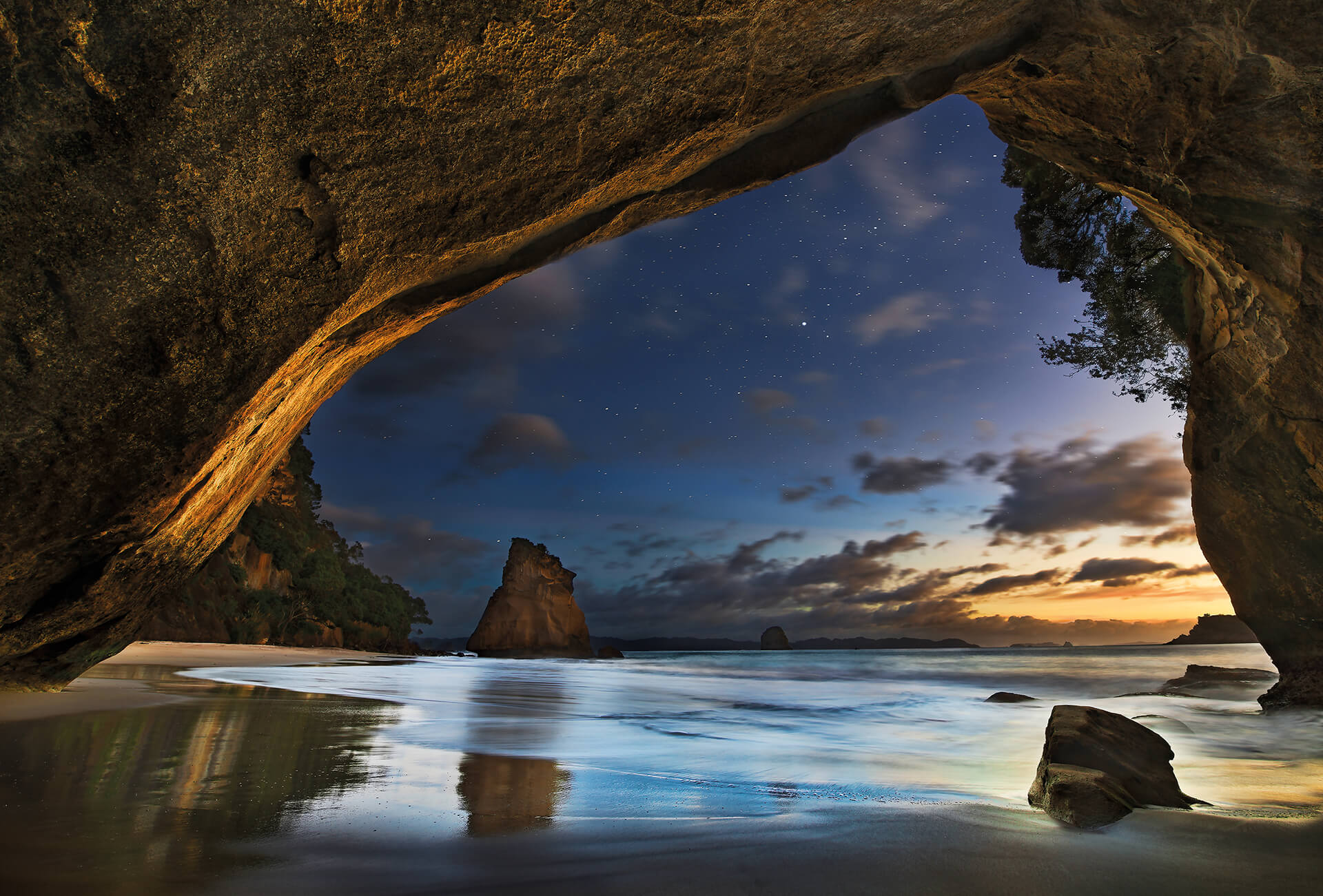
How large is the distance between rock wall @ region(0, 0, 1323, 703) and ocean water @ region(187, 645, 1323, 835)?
179 centimetres

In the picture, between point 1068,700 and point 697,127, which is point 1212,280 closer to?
point 697,127

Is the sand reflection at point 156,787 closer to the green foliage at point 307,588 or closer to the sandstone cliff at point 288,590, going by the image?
the sandstone cliff at point 288,590

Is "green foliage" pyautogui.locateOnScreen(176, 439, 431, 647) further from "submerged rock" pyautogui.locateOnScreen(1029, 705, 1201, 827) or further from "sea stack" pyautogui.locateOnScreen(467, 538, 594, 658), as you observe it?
"submerged rock" pyautogui.locateOnScreen(1029, 705, 1201, 827)

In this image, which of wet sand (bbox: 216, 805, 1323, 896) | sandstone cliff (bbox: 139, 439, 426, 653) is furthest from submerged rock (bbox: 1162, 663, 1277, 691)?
sandstone cliff (bbox: 139, 439, 426, 653)

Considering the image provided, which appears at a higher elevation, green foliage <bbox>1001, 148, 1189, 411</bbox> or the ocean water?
green foliage <bbox>1001, 148, 1189, 411</bbox>

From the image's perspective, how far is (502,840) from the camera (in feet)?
7.63

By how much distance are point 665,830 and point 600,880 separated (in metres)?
0.58

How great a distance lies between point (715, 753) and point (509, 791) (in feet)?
7.22

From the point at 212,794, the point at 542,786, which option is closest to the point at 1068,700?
the point at 542,786

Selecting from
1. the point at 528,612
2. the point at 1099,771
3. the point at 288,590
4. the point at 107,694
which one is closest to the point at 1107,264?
the point at 1099,771

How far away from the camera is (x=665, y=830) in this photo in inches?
98.5

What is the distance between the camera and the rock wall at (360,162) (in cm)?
224

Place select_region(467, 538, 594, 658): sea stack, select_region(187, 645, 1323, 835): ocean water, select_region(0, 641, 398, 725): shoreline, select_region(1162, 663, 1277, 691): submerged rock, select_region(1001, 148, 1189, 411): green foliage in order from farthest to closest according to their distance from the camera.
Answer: select_region(467, 538, 594, 658): sea stack
select_region(1162, 663, 1277, 691): submerged rock
select_region(1001, 148, 1189, 411): green foliage
select_region(0, 641, 398, 725): shoreline
select_region(187, 645, 1323, 835): ocean water

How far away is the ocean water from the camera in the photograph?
2.96m
